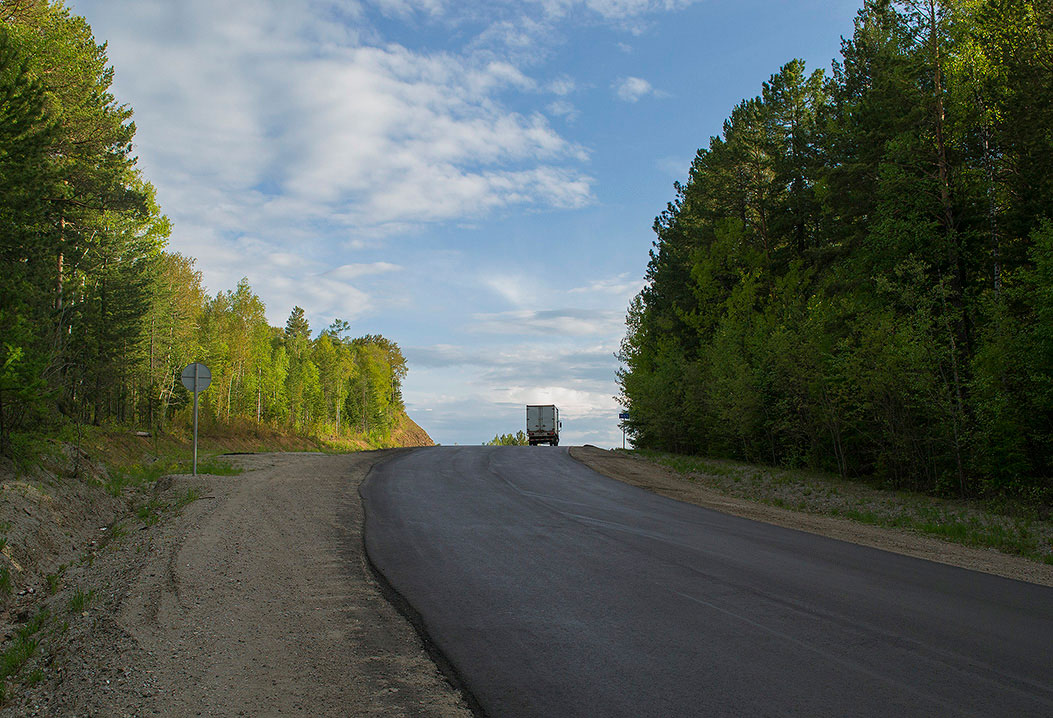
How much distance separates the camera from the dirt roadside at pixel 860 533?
9.28 metres

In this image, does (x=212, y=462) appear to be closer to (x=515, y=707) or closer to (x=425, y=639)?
(x=425, y=639)

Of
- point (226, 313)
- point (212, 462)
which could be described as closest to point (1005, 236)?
point (212, 462)

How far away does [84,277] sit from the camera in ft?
91.9

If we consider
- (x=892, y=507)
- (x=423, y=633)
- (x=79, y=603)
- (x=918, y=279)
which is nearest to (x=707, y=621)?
(x=423, y=633)

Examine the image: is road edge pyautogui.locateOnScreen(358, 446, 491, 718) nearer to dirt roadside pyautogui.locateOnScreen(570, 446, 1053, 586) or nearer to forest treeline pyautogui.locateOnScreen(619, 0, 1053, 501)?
dirt roadside pyautogui.locateOnScreen(570, 446, 1053, 586)

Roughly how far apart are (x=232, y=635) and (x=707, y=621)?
4.52 metres

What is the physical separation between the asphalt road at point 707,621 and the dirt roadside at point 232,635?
1.70 feet

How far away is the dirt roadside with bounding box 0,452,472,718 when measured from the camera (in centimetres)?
445

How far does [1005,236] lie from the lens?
65.1 ft

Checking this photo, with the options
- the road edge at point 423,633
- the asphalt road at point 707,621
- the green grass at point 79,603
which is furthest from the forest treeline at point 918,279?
the green grass at point 79,603

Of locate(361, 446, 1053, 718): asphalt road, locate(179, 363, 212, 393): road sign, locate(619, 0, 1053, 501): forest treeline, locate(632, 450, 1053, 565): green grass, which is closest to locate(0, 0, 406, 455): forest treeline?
locate(179, 363, 212, 393): road sign

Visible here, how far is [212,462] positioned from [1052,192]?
92.9 ft

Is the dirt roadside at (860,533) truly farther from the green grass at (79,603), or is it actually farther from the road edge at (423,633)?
the green grass at (79,603)

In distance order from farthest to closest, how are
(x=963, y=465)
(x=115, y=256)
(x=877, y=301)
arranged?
(x=115, y=256) < (x=877, y=301) < (x=963, y=465)
